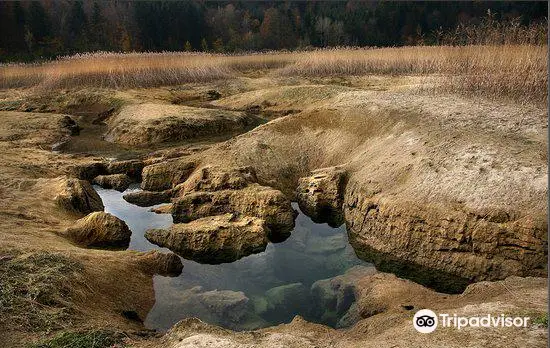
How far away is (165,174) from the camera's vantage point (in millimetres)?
10891

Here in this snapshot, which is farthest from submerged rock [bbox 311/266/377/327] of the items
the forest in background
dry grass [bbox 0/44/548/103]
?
the forest in background

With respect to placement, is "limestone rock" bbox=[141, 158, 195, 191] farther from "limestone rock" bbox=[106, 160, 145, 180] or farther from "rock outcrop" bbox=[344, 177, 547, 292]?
"rock outcrop" bbox=[344, 177, 547, 292]

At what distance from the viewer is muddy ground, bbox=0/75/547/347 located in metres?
4.87

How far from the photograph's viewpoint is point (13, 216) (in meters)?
7.74

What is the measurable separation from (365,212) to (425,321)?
3.51 meters

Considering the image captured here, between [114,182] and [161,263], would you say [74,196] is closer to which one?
[114,182]

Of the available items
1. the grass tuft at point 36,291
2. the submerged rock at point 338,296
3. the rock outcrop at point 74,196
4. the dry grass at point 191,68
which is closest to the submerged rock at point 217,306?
the submerged rock at point 338,296

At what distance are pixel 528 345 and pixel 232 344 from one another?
258 cm

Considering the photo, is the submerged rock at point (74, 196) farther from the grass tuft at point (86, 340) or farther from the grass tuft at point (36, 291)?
the grass tuft at point (86, 340)

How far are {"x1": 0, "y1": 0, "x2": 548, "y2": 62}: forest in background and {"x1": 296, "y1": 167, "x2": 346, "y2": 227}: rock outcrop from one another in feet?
139

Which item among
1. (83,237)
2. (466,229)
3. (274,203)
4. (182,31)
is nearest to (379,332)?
(466,229)

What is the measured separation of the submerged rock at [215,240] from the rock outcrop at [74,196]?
1872mm

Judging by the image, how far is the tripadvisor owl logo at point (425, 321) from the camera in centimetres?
444

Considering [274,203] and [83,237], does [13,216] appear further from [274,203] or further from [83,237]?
[274,203]
